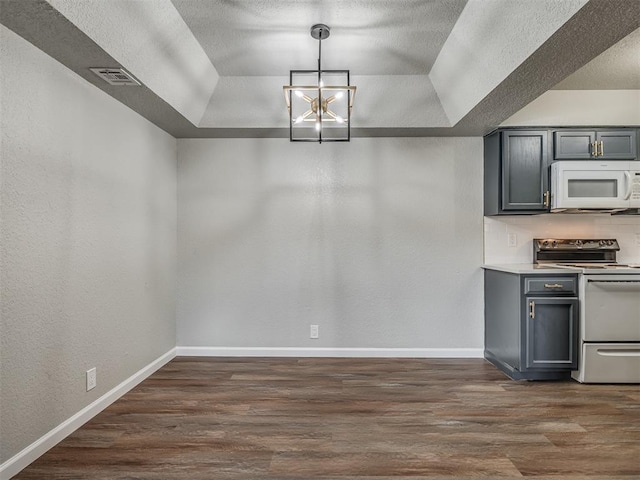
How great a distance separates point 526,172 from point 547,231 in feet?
2.28

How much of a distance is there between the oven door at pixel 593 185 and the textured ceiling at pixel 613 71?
0.70m

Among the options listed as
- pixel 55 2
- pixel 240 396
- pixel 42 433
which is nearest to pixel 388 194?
pixel 240 396

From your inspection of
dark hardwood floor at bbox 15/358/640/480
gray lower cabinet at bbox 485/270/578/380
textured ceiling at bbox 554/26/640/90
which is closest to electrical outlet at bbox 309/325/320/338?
dark hardwood floor at bbox 15/358/640/480

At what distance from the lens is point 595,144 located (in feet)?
11.6

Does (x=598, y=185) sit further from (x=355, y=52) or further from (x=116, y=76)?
(x=116, y=76)

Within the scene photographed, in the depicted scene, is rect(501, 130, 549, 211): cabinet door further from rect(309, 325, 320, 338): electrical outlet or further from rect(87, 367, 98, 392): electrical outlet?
rect(87, 367, 98, 392): electrical outlet

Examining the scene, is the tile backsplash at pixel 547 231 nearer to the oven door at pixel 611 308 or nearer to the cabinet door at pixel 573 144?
the cabinet door at pixel 573 144

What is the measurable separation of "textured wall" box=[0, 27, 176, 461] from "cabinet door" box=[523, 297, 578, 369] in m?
3.18

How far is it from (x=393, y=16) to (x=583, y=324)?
277 centimetres

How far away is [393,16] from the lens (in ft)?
8.55

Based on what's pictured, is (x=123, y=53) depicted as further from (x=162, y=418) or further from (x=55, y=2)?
(x=162, y=418)

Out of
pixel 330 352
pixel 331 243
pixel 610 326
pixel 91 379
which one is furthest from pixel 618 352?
pixel 91 379

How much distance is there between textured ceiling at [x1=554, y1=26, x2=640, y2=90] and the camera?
2.85 m

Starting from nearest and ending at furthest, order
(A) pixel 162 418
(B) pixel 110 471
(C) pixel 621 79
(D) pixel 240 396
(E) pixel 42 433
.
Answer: (B) pixel 110 471 < (E) pixel 42 433 < (A) pixel 162 418 < (D) pixel 240 396 < (C) pixel 621 79
